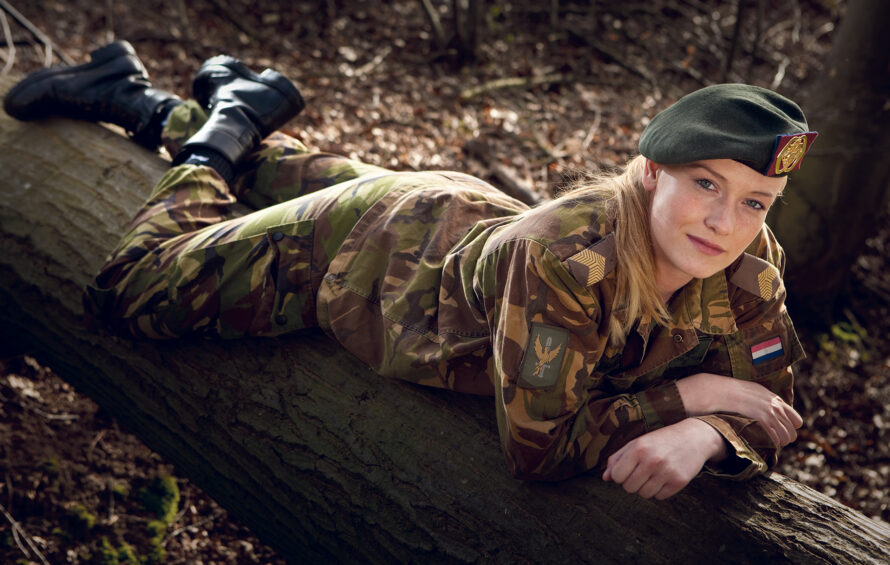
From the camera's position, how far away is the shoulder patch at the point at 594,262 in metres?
1.97

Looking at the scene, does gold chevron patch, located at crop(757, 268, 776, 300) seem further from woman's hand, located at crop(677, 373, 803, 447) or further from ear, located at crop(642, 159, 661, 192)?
ear, located at crop(642, 159, 661, 192)

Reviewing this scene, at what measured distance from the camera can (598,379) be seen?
7.39ft

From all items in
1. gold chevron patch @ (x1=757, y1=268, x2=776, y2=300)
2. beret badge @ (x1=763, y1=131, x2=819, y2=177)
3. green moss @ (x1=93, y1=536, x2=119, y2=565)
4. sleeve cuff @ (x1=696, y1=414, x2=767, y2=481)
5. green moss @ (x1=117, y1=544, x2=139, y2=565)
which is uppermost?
beret badge @ (x1=763, y1=131, x2=819, y2=177)

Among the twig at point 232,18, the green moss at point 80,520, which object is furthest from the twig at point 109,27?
the green moss at point 80,520

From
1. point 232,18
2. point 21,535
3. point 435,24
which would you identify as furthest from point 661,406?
point 232,18

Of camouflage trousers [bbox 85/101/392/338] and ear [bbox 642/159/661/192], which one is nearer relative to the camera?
ear [bbox 642/159/661/192]

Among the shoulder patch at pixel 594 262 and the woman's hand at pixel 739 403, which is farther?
the woman's hand at pixel 739 403

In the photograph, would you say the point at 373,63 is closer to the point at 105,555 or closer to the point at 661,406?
the point at 105,555

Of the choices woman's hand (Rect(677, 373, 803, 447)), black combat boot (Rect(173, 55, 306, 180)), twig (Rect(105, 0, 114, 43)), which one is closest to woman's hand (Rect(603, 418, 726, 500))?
woman's hand (Rect(677, 373, 803, 447))

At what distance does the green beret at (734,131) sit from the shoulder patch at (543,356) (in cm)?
56

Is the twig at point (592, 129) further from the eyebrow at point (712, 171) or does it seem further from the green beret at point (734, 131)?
the eyebrow at point (712, 171)

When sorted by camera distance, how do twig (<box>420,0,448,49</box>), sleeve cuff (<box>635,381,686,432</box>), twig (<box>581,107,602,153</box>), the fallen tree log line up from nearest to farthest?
1. the fallen tree log
2. sleeve cuff (<box>635,381,686,432</box>)
3. twig (<box>581,107,602,153</box>)
4. twig (<box>420,0,448,49</box>)

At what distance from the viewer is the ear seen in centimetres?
204

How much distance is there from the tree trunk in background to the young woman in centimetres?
236
